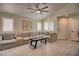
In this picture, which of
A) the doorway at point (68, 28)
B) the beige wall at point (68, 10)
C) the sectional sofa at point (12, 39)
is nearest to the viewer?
the sectional sofa at point (12, 39)

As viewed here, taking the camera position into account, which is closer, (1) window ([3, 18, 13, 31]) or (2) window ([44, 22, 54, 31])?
(1) window ([3, 18, 13, 31])

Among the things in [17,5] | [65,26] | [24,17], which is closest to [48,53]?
[65,26]

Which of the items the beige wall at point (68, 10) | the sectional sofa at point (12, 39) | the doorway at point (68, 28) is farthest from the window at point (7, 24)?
the doorway at point (68, 28)

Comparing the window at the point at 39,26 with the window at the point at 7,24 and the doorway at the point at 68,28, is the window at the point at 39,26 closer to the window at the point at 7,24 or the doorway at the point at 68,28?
the doorway at the point at 68,28

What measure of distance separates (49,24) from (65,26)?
45 cm

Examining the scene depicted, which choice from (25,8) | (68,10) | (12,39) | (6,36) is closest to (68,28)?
(68,10)

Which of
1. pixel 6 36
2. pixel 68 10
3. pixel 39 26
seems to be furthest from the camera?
pixel 39 26

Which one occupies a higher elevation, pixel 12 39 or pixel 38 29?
pixel 38 29

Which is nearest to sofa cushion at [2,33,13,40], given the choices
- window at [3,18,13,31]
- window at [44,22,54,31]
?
window at [3,18,13,31]

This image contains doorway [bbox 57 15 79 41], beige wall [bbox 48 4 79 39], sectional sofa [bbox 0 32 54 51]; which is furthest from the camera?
doorway [bbox 57 15 79 41]

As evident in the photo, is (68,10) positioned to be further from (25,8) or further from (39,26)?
(25,8)

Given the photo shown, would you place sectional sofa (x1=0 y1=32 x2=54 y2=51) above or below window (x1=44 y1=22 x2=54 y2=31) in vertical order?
below

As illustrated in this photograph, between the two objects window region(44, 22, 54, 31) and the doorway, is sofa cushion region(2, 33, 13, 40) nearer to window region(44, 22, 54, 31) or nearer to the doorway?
window region(44, 22, 54, 31)

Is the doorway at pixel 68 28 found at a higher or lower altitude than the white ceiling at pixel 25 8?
lower
